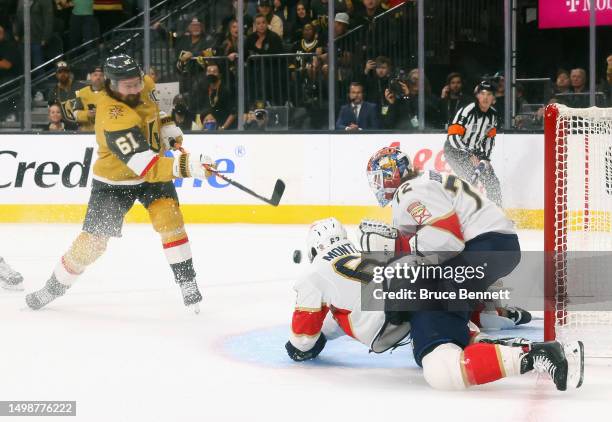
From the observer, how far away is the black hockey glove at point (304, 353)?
4.45 metres

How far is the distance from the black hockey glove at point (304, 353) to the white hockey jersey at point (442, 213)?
0.52 metres

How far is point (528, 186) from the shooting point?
9.35 m

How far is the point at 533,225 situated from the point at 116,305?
4.19 m

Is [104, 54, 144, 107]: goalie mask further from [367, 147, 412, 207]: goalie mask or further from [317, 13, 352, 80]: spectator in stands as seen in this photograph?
[317, 13, 352, 80]: spectator in stands

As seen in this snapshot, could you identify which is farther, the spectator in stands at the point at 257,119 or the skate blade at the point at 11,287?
the spectator in stands at the point at 257,119

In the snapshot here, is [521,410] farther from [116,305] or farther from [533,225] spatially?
[533,225]

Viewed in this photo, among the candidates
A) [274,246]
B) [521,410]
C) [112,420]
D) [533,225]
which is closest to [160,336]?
[112,420]

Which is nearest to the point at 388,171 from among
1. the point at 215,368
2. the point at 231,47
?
the point at 215,368

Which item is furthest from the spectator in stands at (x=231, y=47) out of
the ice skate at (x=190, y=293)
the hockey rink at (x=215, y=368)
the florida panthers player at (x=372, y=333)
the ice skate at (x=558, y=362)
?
the ice skate at (x=558, y=362)

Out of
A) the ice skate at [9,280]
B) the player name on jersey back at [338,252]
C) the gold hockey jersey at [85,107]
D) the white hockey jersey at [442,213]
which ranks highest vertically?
the gold hockey jersey at [85,107]

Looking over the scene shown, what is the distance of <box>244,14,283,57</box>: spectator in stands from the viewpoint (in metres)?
10.3

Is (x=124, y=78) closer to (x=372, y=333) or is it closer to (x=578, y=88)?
(x=372, y=333)

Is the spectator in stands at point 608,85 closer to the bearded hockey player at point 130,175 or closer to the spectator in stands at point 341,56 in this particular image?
the spectator in stands at point 341,56

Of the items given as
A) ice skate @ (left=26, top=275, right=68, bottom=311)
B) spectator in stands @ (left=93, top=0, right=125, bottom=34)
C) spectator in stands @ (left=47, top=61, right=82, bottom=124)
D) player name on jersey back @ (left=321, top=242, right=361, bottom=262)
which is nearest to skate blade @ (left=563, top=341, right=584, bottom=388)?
player name on jersey back @ (left=321, top=242, right=361, bottom=262)
